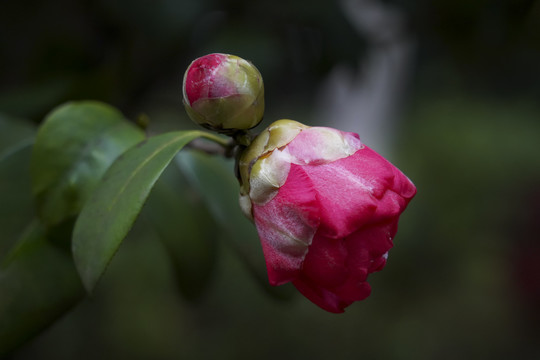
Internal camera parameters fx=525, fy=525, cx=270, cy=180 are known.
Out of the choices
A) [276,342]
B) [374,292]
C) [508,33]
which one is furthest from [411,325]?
[508,33]

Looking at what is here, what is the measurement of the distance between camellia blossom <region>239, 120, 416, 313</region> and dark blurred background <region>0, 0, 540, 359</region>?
487 millimetres

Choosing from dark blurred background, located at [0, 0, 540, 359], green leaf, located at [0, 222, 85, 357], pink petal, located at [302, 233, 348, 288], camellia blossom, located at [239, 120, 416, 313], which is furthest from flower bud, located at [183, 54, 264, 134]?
dark blurred background, located at [0, 0, 540, 359]

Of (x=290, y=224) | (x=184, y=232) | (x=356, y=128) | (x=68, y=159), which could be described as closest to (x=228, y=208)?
(x=184, y=232)

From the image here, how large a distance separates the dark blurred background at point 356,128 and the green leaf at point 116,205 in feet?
1.62

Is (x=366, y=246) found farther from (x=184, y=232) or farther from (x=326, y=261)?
(x=184, y=232)

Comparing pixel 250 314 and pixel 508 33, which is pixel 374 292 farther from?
pixel 508 33

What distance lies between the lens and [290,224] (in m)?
0.48

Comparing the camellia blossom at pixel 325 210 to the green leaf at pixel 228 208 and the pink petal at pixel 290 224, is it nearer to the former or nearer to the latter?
the pink petal at pixel 290 224

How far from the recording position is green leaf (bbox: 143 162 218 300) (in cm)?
88

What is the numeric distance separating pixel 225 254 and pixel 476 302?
3.79ft

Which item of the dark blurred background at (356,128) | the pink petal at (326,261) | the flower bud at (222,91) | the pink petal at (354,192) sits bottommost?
the dark blurred background at (356,128)

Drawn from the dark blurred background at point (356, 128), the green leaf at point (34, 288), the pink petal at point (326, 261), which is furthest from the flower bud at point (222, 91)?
the dark blurred background at point (356, 128)

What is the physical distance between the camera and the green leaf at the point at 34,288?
650 mm

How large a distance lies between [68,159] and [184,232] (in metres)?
0.30
